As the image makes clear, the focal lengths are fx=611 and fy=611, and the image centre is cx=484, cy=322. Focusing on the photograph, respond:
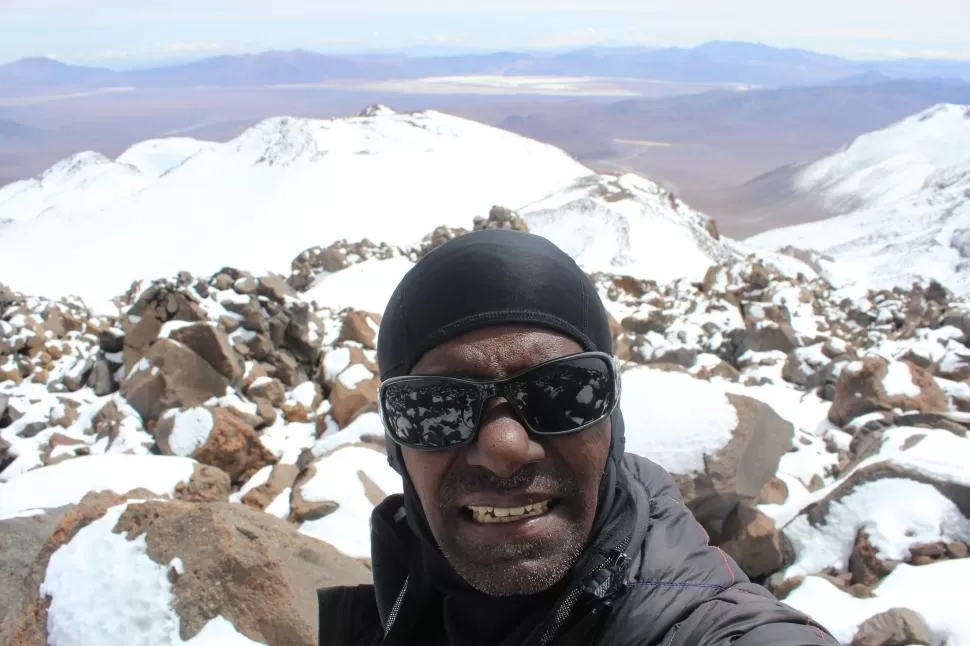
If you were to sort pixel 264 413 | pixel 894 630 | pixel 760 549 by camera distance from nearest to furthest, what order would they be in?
pixel 894 630
pixel 760 549
pixel 264 413

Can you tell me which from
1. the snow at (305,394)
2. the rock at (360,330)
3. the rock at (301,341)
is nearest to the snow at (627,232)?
the rock at (360,330)

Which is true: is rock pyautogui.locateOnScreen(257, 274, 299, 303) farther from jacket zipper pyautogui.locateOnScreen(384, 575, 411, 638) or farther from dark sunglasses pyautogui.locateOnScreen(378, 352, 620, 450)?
dark sunglasses pyautogui.locateOnScreen(378, 352, 620, 450)

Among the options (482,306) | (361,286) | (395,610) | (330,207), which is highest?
(482,306)

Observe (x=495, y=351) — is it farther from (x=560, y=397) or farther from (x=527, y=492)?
(x=527, y=492)

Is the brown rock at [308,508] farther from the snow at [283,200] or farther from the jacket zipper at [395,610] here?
the snow at [283,200]

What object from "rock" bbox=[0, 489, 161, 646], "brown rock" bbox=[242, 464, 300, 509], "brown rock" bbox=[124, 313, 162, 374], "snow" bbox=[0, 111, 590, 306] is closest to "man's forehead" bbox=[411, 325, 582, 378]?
"rock" bbox=[0, 489, 161, 646]

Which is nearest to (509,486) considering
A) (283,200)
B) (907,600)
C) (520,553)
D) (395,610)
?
(520,553)

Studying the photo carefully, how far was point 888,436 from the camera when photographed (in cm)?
592

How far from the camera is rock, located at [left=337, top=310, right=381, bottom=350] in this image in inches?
482

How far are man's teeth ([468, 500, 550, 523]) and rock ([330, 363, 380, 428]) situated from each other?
7.32 m

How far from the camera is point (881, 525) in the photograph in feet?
15.3

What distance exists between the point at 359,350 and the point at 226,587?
788 cm

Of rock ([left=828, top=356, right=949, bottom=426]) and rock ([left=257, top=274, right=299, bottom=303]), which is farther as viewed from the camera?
rock ([left=257, top=274, right=299, bottom=303])

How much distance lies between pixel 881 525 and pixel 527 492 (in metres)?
4.37
